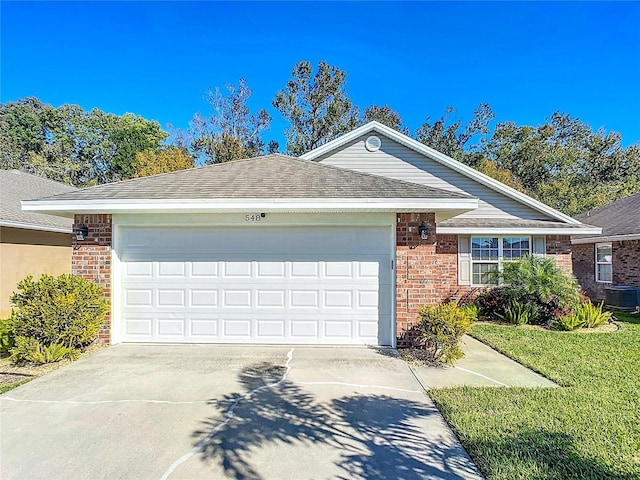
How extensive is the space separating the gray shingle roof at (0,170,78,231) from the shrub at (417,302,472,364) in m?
9.93

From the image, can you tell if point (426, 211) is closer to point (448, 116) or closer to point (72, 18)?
point (72, 18)

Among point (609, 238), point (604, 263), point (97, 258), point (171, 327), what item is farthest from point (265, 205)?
point (604, 263)

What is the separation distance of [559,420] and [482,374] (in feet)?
5.21

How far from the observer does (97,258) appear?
22.7ft

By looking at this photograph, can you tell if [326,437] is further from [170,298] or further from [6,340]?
[6,340]

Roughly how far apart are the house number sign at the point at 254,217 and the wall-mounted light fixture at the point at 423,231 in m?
3.05

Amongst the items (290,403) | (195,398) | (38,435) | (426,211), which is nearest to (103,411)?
(38,435)

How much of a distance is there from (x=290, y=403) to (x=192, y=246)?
3.99 meters

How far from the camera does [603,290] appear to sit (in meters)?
13.1

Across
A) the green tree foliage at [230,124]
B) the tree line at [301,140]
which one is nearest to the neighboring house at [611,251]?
the tree line at [301,140]

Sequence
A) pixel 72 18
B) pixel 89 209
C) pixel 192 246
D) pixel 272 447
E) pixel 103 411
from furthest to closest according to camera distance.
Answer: pixel 72 18 → pixel 192 246 → pixel 89 209 → pixel 103 411 → pixel 272 447

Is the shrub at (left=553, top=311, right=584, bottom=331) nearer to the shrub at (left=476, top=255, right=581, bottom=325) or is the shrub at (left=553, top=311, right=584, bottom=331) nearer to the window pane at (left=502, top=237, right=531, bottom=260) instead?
the shrub at (left=476, top=255, right=581, bottom=325)

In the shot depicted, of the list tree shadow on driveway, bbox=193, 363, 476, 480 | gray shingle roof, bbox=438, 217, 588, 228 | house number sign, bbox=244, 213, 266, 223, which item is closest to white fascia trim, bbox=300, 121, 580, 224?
gray shingle roof, bbox=438, 217, 588, 228

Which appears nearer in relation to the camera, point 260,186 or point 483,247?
point 260,186
